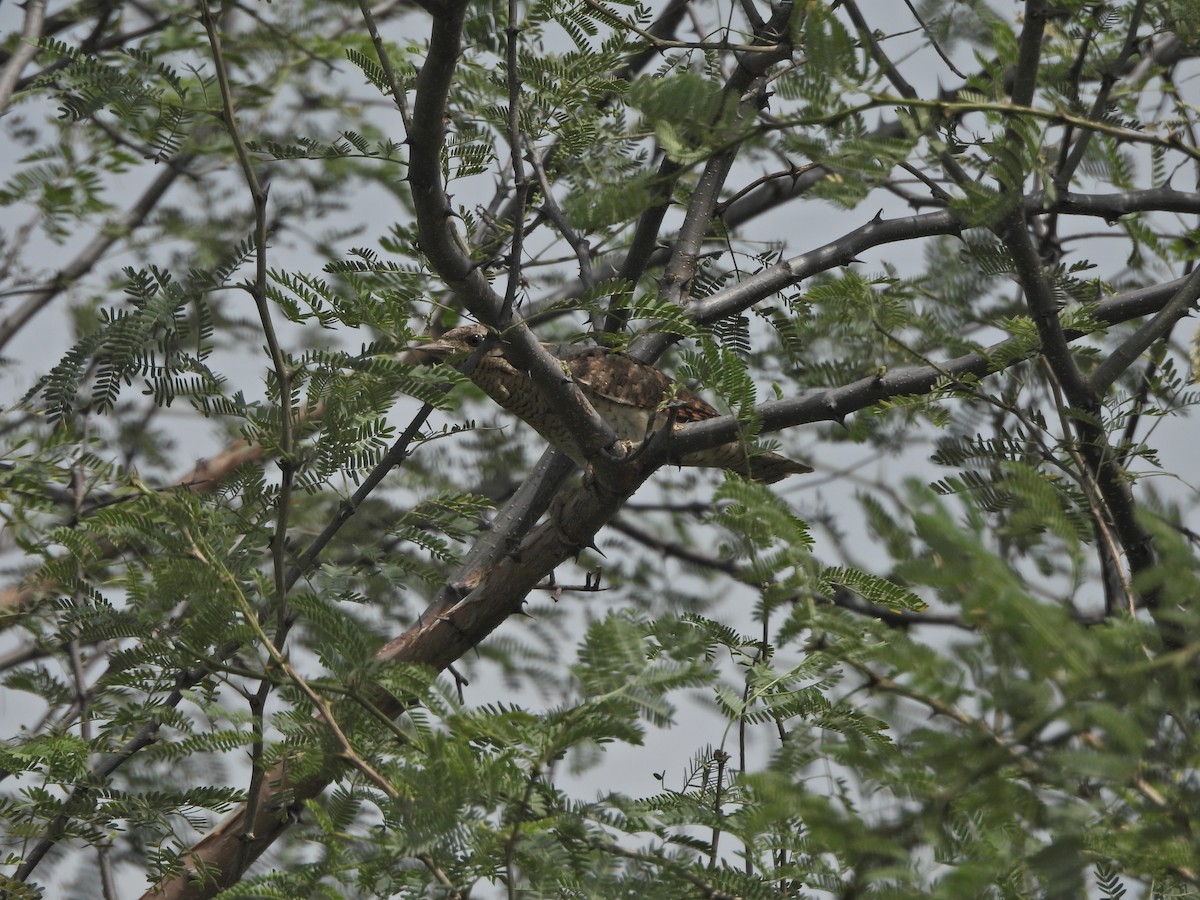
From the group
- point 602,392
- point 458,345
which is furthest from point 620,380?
point 458,345

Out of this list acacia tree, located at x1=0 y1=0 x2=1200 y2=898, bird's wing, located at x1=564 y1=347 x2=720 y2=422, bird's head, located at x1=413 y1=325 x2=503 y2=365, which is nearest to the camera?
acacia tree, located at x1=0 y1=0 x2=1200 y2=898

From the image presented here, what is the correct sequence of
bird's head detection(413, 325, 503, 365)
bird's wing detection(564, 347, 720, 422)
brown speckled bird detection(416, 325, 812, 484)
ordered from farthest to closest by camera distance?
1. bird's wing detection(564, 347, 720, 422)
2. brown speckled bird detection(416, 325, 812, 484)
3. bird's head detection(413, 325, 503, 365)

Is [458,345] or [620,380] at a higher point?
[620,380]

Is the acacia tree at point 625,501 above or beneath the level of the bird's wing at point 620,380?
beneath

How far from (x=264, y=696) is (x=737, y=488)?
1.47 m

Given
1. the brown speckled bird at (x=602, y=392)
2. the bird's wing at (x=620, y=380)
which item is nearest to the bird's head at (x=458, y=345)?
the brown speckled bird at (x=602, y=392)

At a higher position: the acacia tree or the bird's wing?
the bird's wing

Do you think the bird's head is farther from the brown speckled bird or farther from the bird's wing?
the bird's wing

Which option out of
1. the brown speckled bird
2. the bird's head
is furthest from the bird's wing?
the bird's head

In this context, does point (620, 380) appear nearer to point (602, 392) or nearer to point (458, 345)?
point (602, 392)

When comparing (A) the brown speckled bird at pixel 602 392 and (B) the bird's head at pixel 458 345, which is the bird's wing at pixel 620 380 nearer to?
(A) the brown speckled bird at pixel 602 392

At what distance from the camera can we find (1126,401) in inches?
144

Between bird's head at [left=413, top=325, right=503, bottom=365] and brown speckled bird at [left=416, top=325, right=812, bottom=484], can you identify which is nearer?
bird's head at [left=413, top=325, right=503, bottom=365]

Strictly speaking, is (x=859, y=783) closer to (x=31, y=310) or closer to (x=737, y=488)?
(x=737, y=488)
